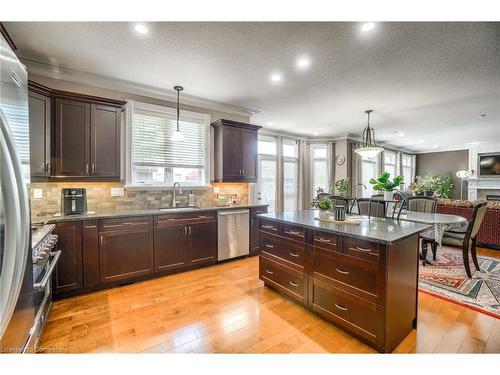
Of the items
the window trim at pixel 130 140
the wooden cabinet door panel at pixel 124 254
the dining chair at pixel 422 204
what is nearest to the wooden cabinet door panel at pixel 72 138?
the window trim at pixel 130 140

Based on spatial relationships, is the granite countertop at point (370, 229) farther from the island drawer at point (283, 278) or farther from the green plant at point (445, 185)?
the green plant at point (445, 185)

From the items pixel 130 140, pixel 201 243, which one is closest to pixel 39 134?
pixel 130 140

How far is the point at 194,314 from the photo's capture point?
7.95 feet

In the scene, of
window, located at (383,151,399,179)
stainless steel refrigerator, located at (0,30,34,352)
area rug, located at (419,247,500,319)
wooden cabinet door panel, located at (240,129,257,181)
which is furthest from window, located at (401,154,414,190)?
stainless steel refrigerator, located at (0,30,34,352)

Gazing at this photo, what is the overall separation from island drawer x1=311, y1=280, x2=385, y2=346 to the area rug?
59.7 inches

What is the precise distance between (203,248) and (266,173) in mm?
3072

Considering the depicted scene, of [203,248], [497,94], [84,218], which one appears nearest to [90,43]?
[84,218]

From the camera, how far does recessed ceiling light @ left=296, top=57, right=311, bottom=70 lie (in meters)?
2.70

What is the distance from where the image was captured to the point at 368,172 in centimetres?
805

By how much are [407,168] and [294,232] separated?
9715 millimetres

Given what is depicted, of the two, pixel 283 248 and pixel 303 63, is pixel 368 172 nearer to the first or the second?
pixel 303 63

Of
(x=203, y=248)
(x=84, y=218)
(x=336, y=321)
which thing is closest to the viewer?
(x=336, y=321)
